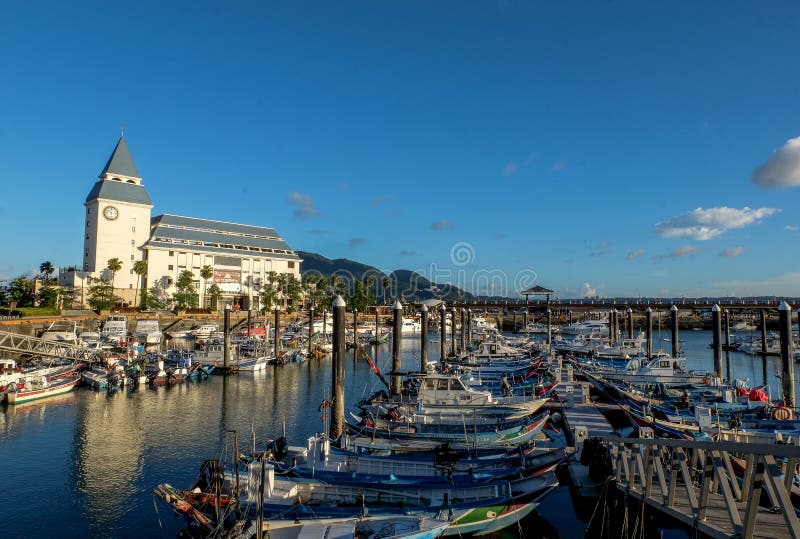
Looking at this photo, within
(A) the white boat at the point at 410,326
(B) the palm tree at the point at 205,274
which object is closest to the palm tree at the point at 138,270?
(B) the palm tree at the point at 205,274

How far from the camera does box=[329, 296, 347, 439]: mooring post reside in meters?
24.3

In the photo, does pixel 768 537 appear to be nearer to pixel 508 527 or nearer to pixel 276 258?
pixel 508 527

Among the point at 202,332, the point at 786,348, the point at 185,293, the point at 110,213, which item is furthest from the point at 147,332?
the point at 786,348

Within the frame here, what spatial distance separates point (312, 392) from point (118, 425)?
15793mm

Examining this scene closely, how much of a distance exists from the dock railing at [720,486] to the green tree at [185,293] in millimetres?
99737

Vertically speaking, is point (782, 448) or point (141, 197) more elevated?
point (141, 197)

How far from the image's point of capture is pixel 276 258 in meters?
132

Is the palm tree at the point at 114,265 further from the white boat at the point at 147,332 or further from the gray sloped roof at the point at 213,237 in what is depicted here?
the white boat at the point at 147,332

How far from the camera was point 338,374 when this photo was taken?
25.0m

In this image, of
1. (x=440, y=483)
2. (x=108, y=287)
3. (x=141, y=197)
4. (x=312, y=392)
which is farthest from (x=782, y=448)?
(x=141, y=197)

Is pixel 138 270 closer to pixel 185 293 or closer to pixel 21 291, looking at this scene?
pixel 185 293

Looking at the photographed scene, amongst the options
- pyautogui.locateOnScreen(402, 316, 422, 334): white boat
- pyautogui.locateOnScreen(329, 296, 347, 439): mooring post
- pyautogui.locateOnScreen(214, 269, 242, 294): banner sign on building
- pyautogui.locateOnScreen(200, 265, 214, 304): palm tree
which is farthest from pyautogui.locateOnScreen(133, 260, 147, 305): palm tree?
pyautogui.locateOnScreen(329, 296, 347, 439): mooring post

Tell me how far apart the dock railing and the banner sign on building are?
371 feet

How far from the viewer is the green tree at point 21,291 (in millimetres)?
87512
